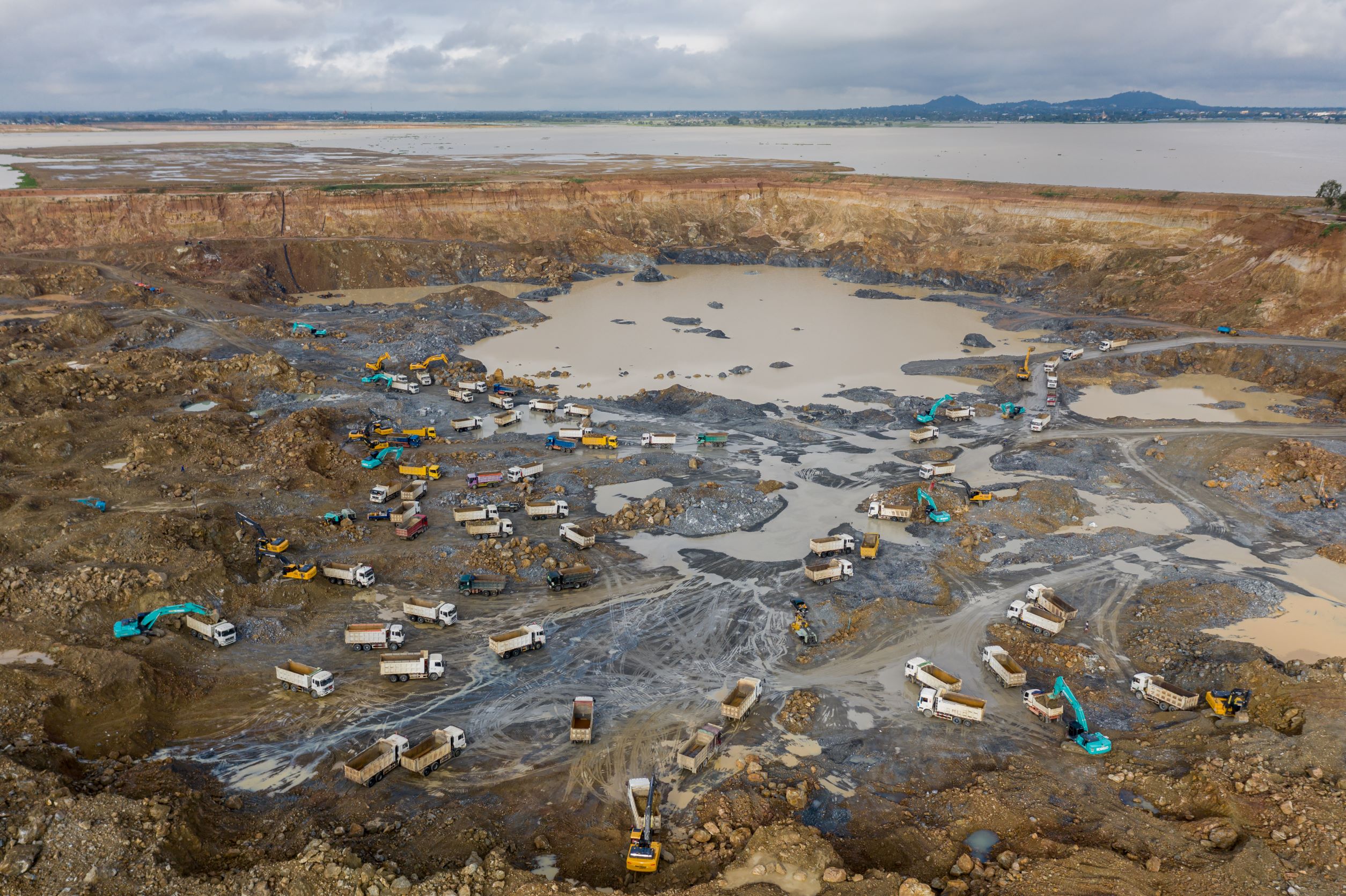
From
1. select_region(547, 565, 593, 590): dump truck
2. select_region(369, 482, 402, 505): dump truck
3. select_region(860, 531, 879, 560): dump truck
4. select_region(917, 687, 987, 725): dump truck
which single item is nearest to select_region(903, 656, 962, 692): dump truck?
select_region(917, 687, 987, 725): dump truck

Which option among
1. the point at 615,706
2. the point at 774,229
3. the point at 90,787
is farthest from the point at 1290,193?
the point at 90,787

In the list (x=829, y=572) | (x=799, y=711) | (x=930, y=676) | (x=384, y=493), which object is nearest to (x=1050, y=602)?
(x=930, y=676)

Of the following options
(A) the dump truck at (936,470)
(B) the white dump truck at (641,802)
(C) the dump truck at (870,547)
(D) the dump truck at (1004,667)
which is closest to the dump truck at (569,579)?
(B) the white dump truck at (641,802)

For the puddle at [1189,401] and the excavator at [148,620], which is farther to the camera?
the puddle at [1189,401]

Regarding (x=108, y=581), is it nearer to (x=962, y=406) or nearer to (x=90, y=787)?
(x=90, y=787)

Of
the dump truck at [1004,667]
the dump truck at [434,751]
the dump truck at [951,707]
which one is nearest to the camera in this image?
the dump truck at [434,751]

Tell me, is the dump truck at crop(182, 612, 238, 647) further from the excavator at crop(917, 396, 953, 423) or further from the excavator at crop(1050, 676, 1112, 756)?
the excavator at crop(917, 396, 953, 423)

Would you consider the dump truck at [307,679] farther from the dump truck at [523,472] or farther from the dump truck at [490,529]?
the dump truck at [523,472]
